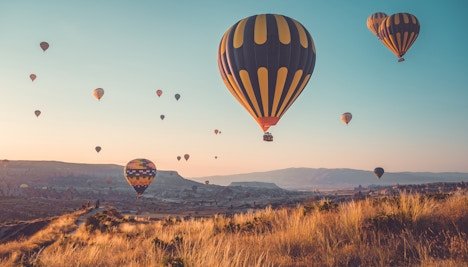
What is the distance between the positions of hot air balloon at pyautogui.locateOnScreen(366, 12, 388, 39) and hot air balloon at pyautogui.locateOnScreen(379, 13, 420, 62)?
734cm

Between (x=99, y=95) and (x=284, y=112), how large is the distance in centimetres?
5238

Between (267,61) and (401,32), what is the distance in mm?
28866

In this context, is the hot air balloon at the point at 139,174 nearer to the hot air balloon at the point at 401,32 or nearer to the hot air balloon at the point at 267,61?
the hot air balloon at the point at 267,61

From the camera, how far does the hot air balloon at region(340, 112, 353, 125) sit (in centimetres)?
6610

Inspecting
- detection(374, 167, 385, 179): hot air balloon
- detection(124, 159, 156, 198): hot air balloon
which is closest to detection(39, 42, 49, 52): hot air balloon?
Answer: detection(124, 159, 156, 198): hot air balloon

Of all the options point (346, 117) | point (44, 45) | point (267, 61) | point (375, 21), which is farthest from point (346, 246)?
point (44, 45)

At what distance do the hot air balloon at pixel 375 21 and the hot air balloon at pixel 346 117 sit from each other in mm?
16904

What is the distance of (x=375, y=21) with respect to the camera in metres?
54.0

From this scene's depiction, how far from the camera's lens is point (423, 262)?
5.73 meters

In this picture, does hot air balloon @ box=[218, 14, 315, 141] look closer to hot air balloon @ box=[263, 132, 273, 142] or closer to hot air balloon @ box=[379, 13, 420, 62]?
hot air balloon @ box=[263, 132, 273, 142]

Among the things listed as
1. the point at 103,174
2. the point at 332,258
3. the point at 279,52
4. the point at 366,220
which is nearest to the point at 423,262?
the point at 332,258

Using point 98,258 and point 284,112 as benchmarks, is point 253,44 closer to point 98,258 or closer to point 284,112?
point 284,112

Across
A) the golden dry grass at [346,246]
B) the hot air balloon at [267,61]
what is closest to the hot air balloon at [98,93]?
the hot air balloon at [267,61]

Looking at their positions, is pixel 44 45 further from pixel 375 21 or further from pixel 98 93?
pixel 375 21
